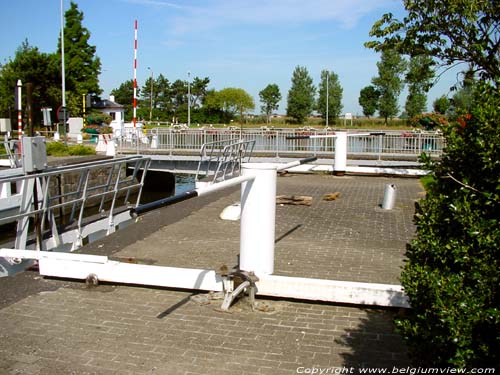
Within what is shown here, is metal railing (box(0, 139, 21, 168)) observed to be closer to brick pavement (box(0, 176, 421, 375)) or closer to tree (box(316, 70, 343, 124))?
brick pavement (box(0, 176, 421, 375))

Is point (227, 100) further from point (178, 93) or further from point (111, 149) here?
point (111, 149)

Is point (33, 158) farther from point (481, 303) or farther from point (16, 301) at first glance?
point (481, 303)

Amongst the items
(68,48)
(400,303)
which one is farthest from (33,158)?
(68,48)

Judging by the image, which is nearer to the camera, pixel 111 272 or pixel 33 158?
pixel 111 272

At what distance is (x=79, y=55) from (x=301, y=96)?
35129mm

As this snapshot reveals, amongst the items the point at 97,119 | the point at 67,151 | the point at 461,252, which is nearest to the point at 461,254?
the point at 461,252

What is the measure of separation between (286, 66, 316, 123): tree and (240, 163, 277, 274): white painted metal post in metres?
75.3

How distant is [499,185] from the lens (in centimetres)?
222

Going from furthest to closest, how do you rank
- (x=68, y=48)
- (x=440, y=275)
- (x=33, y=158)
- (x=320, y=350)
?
1. (x=68, y=48)
2. (x=33, y=158)
3. (x=320, y=350)
4. (x=440, y=275)

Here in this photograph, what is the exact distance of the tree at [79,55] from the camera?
54.0 meters

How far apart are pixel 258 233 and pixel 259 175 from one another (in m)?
0.52

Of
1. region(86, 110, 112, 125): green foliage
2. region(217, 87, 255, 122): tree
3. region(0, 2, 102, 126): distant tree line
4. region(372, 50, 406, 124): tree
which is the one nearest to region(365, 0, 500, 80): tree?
region(0, 2, 102, 126): distant tree line

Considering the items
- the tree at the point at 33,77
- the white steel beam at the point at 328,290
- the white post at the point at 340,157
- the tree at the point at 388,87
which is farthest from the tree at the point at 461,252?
the tree at the point at 388,87

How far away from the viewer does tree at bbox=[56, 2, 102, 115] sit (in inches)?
2127
